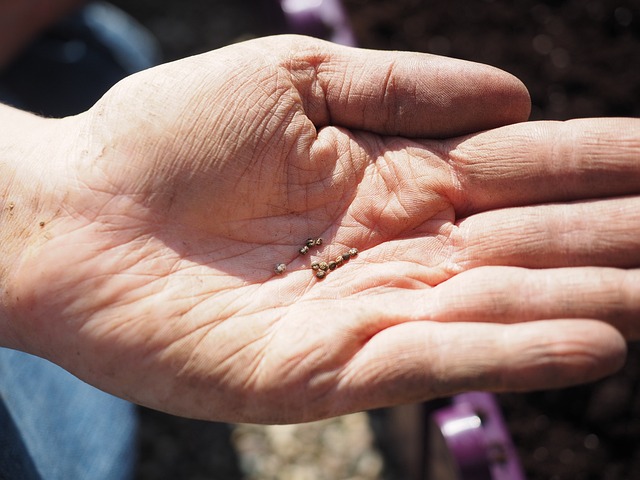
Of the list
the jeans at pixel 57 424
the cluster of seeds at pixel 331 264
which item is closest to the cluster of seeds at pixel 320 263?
the cluster of seeds at pixel 331 264

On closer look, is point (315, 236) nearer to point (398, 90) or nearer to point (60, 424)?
point (398, 90)

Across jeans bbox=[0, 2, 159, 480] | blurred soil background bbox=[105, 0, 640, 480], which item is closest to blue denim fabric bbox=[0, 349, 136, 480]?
jeans bbox=[0, 2, 159, 480]

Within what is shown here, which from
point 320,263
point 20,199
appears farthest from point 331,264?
point 20,199

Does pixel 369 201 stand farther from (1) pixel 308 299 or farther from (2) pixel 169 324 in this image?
(2) pixel 169 324

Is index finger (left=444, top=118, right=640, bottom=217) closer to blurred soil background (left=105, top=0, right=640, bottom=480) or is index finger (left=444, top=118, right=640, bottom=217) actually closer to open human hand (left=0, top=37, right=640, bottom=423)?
open human hand (left=0, top=37, right=640, bottom=423)

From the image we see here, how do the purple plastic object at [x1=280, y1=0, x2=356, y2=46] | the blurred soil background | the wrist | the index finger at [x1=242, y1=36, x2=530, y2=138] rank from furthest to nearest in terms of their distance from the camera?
the purple plastic object at [x1=280, y1=0, x2=356, y2=46]
the blurred soil background
the index finger at [x1=242, y1=36, x2=530, y2=138]
the wrist

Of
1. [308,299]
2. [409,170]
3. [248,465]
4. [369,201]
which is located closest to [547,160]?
[409,170]
